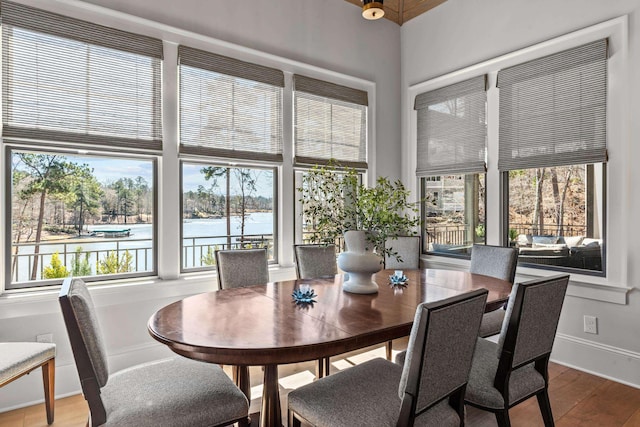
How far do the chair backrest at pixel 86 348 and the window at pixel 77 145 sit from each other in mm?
1648

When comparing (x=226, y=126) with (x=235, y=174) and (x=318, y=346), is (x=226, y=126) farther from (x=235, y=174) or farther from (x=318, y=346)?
(x=318, y=346)

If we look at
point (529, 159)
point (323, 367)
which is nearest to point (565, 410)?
point (323, 367)

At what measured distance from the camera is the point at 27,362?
2127 millimetres

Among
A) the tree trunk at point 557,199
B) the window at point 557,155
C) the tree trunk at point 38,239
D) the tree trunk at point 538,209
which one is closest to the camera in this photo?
the tree trunk at point 38,239

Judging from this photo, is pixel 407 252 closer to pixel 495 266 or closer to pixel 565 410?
pixel 495 266

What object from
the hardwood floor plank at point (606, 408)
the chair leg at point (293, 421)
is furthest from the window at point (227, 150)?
the hardwood floor plank at point (606, 408)

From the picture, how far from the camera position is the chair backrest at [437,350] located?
129 cm

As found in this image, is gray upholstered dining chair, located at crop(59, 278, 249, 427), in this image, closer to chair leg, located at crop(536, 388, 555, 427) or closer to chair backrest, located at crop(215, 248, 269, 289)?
chair backrest, located at crop(215, 248, 269, 289)

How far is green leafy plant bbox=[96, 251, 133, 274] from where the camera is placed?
9.77ft

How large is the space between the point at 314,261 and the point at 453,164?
1978 mm

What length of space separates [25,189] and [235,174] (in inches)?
62.1

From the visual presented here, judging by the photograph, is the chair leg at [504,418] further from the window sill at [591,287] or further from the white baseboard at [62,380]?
the white baseboard at [62,380]

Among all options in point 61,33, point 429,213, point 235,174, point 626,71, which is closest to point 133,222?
point 235,174

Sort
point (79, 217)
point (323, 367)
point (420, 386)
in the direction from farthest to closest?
point (79, 217) < point (323, 367) < point (420, 386)
